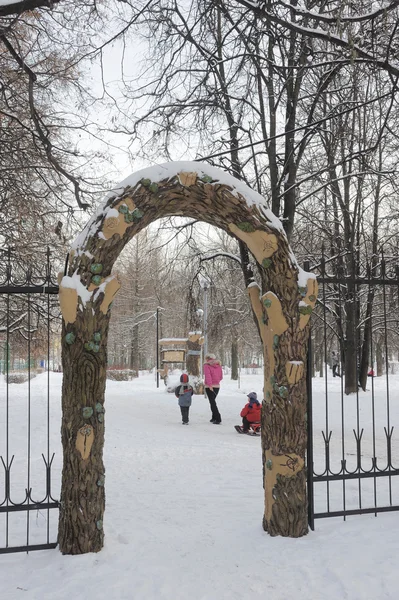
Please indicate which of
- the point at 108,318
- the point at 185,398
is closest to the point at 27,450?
the point at 185,398

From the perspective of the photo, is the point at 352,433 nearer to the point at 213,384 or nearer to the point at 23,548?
the point at 213,384

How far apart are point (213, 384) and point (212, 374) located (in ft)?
0.99

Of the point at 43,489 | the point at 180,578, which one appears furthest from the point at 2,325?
the point at 180,578

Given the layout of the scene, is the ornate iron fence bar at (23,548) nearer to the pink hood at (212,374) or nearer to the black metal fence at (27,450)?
the black metal fence at (27,450)

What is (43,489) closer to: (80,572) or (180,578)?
(80,572)

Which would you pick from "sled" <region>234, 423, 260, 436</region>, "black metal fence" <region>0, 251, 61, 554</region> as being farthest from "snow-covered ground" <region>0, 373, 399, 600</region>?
"sled" <region>234, 423, 260, 436</region>

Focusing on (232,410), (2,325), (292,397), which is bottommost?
(232,410)

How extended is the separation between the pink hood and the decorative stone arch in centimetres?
732

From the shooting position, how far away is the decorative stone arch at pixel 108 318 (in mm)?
3969

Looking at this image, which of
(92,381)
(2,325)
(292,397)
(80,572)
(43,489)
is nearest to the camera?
(80,572)

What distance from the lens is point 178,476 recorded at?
6828mm

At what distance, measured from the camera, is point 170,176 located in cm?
422

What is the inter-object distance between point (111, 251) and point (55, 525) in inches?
112

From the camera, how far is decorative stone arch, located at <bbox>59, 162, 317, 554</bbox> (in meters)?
3.97
